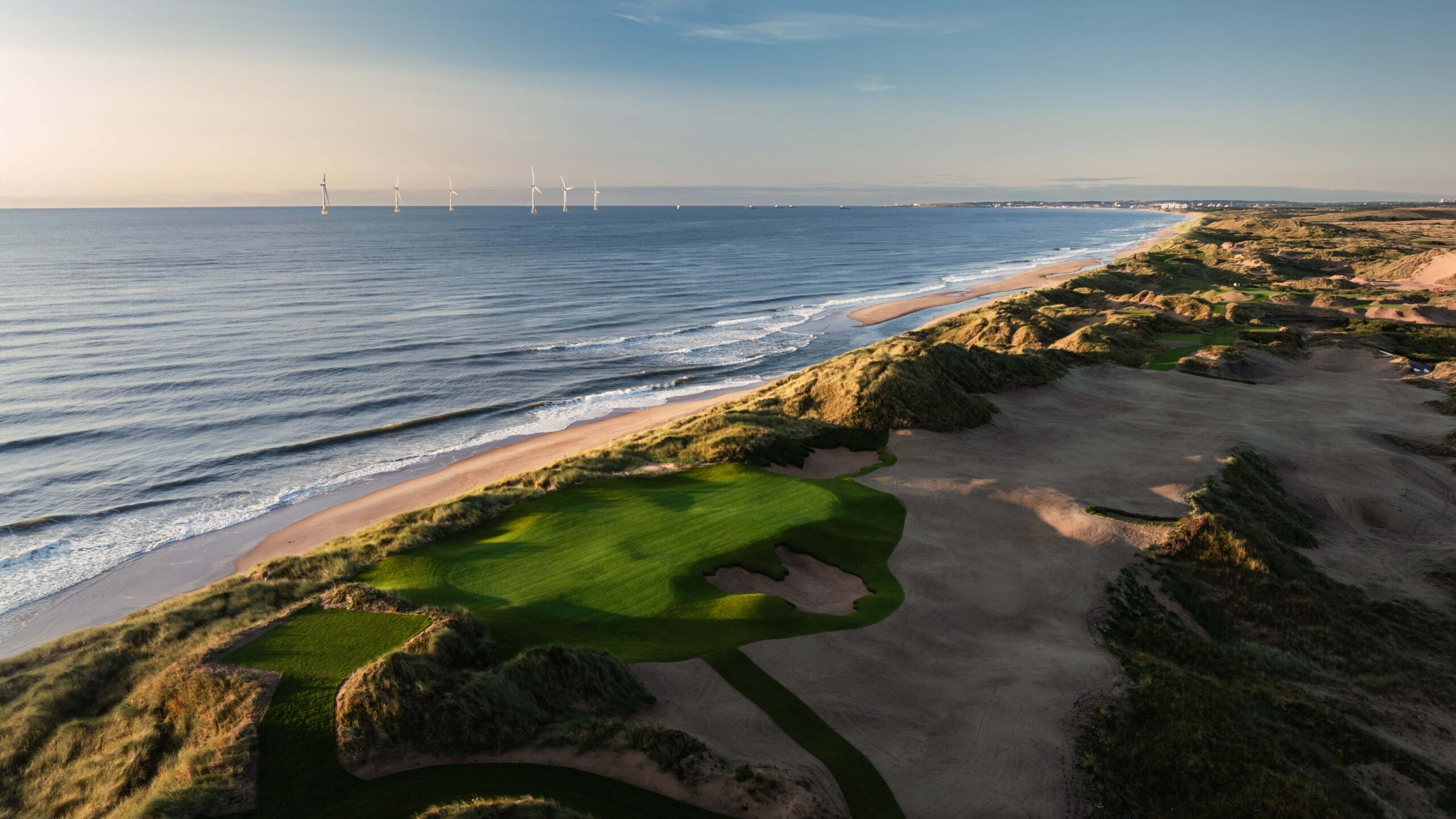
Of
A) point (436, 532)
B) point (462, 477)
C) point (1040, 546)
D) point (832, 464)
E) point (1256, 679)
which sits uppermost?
point (436, 532)

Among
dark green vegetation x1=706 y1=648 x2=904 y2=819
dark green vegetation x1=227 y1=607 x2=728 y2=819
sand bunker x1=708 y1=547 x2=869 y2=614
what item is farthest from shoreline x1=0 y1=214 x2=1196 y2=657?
dark green vegetation x1=706 y1=648 x2=904 y2=819

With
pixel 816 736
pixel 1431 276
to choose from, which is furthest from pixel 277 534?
pixel 1431 276

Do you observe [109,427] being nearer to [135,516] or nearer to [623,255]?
[135,516]

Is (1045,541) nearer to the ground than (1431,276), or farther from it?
nearer to the ground

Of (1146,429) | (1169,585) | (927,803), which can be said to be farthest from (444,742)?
(1146,429)

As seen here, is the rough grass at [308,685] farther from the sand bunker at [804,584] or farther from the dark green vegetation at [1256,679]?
the dark green vegetation at [1256,679]

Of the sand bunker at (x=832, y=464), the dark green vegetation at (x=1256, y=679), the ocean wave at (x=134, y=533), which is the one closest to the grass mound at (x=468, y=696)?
the dark green vegetation at (x=1256, y=679)

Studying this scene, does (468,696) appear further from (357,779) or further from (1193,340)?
(1193,340)
